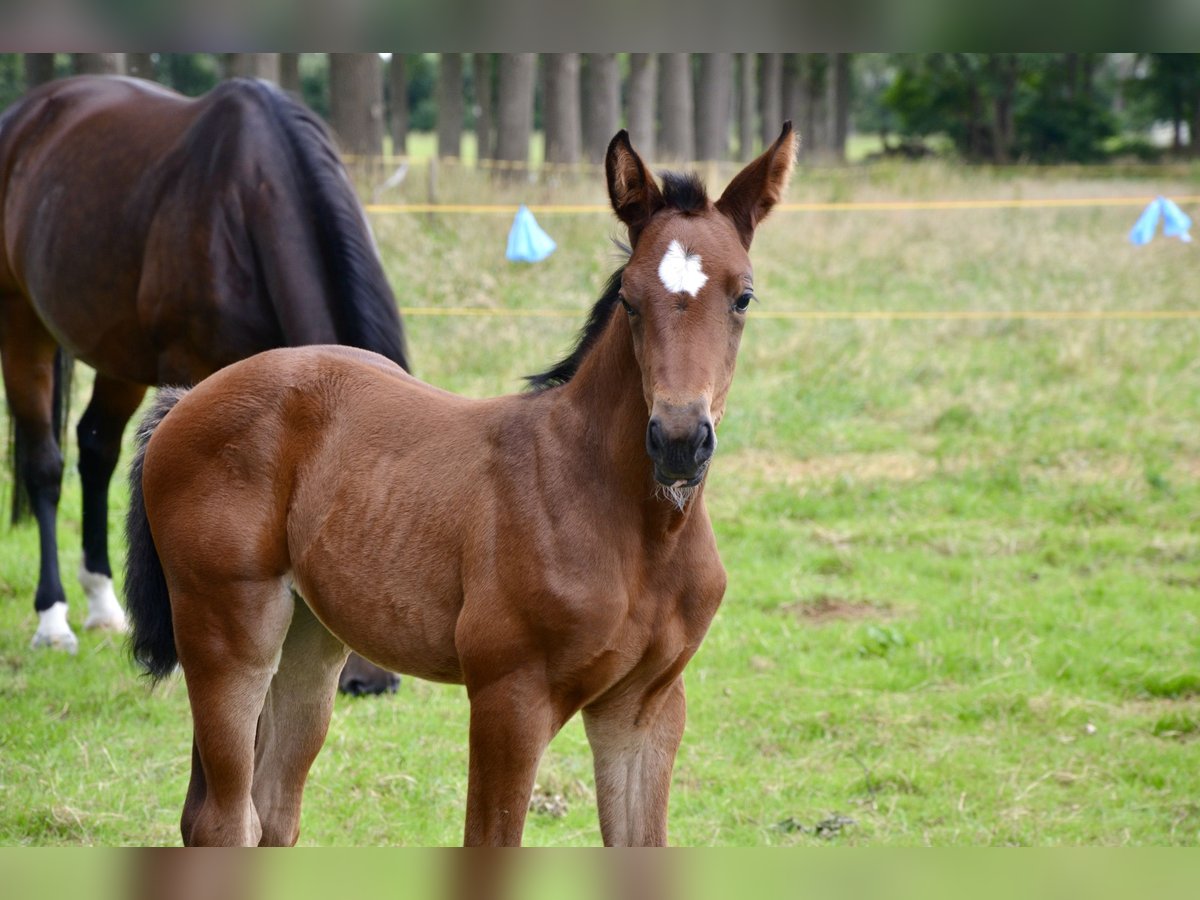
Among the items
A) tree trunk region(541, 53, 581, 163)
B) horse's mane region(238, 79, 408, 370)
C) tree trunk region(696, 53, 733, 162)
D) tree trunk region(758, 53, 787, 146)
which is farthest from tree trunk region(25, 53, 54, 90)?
tree trunk region(758, 53, 787, 146)

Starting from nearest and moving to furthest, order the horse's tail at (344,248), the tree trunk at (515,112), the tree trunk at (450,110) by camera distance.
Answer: the horse's tail at (344,248), the tree trunk at (515,112), the tree trunk at (450,110)

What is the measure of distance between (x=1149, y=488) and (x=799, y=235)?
28.2 ft

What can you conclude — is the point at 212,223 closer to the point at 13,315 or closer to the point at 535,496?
the point at 13,315

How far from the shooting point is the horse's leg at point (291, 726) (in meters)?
3.35

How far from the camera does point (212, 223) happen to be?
5.06 m

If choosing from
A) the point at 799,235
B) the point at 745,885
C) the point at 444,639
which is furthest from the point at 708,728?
the point at 799,235

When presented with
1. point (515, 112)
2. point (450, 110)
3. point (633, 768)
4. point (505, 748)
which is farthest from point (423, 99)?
point (505, 748)

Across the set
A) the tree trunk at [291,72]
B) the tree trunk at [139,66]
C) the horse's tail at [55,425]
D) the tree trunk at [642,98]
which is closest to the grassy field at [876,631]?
the horse's tail at [55,425]

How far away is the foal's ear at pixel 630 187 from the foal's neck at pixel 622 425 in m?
0.21

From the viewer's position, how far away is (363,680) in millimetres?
5223

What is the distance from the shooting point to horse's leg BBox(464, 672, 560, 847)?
2678 mm

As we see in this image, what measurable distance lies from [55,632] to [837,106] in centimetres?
3403

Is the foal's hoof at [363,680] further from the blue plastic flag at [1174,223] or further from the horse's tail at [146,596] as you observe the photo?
the blue plastic flag at [1174,223]

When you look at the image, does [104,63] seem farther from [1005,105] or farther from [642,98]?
[1005,105]
